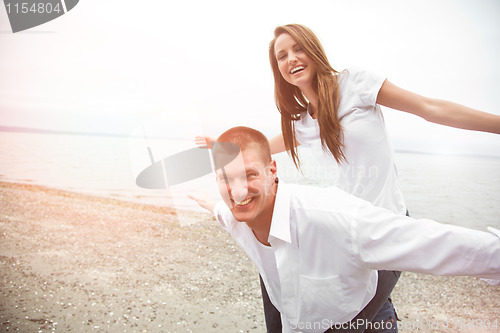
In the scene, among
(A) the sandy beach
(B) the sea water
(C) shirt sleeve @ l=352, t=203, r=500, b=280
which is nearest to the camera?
(C) shirt sleeve @ l=352, t=203, r=500, b=280

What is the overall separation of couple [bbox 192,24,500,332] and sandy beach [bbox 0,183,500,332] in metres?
1.19

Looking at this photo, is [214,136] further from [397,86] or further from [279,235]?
[397,86]

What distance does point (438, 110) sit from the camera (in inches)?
42.0

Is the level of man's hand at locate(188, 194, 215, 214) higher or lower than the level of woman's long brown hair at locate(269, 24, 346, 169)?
lower

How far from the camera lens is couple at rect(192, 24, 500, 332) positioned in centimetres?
105

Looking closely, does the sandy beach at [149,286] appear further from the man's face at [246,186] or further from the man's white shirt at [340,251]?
the man's face at [246,186]

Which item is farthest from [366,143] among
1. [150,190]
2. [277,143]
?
[150,190]

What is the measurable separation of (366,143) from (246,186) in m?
0.41

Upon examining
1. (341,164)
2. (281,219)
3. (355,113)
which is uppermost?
(355,113)

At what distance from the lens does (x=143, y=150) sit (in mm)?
1705

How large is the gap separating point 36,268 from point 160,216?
2126mm

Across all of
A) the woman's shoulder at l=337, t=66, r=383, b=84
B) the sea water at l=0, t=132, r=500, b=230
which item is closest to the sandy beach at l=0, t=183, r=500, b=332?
the sea water at l=0, t=132, r=500, b=230

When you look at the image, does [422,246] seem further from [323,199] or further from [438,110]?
[438,110]

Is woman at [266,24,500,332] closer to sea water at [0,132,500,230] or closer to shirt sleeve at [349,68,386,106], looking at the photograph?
shirt sleeve at [349,68,386,106]
